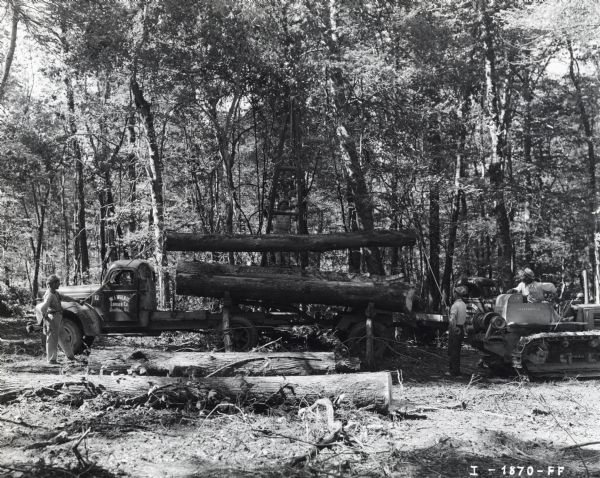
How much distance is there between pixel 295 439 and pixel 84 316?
7.72m

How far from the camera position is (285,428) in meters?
7.28

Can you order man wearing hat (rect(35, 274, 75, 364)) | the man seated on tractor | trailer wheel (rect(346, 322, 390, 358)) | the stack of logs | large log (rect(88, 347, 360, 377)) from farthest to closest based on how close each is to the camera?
trailer wheel (rect(346, 322, 390, 358))
the stack of logs
the man seated on tractor
man wearing hat (rect(35, 274, 75, 364))
large log (rect(88, 347, 360, 377))

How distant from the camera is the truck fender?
1236cm

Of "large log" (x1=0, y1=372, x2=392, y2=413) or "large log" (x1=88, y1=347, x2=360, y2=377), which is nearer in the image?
"large log" (x1=0, y1=372, x2=392, y2=413)

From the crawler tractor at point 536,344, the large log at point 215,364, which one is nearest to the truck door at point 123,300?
the large log at point 215,364

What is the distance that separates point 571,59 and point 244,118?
53.9 feet

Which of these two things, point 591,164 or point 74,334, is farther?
point 591,164

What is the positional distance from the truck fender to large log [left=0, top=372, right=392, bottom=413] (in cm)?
432

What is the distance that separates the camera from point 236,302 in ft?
42.3

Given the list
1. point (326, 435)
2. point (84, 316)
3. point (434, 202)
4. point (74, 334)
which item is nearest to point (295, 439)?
point (326, 435)

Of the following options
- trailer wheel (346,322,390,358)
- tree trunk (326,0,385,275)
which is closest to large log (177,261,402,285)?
trailer wheel (346,322,390,358)

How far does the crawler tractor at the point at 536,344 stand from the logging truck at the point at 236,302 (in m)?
1.96

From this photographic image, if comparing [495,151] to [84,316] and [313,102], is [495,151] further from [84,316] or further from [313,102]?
[84,316]

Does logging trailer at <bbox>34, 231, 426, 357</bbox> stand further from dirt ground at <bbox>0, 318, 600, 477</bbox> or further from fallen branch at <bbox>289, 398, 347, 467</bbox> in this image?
fallen branch at <bbox>289, 398, 347, 467</bbox>
